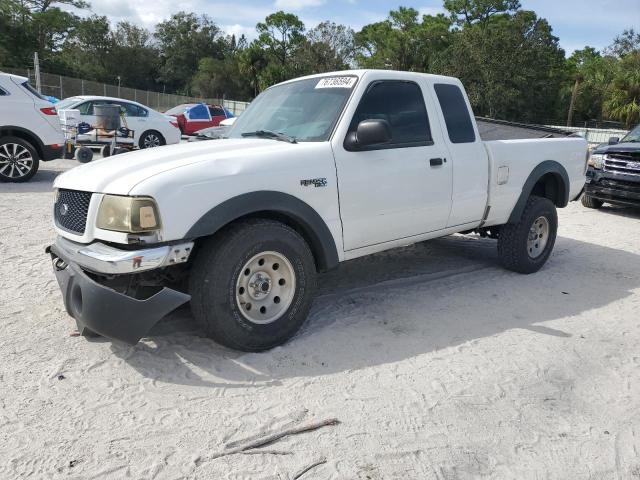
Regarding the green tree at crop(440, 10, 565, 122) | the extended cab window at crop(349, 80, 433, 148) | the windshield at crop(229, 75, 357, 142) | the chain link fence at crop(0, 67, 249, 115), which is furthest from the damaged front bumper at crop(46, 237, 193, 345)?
the green tree at crop(440, 10, 565, 122)

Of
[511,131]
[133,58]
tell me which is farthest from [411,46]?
[511,131]

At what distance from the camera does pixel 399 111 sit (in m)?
4.52

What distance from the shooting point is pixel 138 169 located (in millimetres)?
3443

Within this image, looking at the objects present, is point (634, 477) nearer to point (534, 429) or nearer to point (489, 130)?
point (534, 429)

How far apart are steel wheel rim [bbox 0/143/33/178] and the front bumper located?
32.9 ft

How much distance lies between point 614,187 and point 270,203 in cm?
815

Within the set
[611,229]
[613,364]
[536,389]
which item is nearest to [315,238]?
[536,389]

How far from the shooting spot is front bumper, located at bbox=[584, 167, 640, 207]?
30.5ft

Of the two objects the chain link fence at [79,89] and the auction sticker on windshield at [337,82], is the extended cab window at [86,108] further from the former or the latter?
the chain link fence at [79,89]

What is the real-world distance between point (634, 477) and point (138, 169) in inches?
126

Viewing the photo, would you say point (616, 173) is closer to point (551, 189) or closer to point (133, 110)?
point (551, 189)

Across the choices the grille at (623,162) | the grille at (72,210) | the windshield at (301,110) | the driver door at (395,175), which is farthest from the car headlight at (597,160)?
the grille at (72,210)

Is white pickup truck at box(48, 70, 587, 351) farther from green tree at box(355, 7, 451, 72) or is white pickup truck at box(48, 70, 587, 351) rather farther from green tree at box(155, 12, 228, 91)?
green tree at box(155, 12, 228, 91)

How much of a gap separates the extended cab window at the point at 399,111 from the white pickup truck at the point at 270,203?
0.01m
